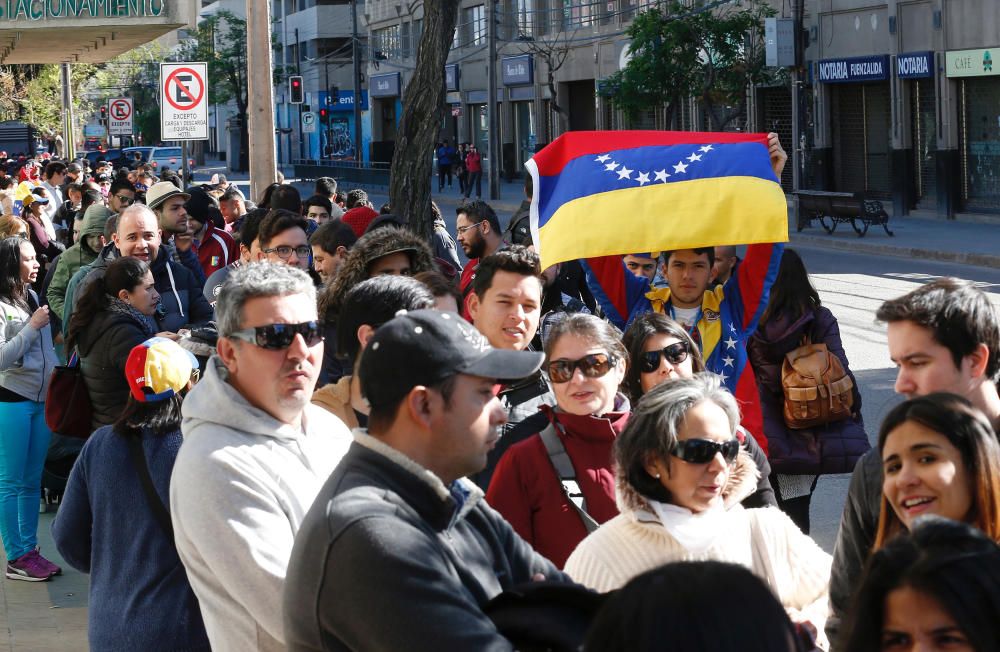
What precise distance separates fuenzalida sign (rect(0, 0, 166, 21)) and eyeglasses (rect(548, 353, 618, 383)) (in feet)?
44.7

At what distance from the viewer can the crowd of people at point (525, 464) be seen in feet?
8.28

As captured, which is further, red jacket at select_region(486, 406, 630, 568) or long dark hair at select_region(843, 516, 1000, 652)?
red jacket at select_region(486, 406, 630, 568)

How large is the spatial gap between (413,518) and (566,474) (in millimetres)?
1969

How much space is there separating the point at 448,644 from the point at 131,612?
7.12ft

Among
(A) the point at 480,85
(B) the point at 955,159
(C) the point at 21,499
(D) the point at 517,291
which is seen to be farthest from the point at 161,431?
(A) the point at 480,85

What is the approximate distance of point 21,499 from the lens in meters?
7.94

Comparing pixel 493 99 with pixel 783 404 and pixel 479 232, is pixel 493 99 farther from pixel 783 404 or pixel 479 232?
pixel 783 404

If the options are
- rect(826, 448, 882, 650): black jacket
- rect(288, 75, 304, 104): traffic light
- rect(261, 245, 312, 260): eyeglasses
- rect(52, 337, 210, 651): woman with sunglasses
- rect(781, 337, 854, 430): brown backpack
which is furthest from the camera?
rect(288, 75, 304, 104): traffic light

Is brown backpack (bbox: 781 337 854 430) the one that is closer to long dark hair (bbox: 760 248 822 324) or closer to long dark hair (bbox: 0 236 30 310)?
long dark hair (bbox: 760 248 822 324)

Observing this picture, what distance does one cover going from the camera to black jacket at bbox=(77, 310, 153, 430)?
266 inches

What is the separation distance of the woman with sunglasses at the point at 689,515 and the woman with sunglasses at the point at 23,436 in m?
4.83

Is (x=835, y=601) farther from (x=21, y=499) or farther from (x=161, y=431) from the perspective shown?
(x=21, y=499)

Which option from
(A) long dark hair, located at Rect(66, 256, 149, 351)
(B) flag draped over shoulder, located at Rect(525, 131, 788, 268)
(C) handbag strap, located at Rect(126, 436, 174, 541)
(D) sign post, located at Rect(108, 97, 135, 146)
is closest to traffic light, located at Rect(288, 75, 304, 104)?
(D) sign post, located at Rect(108, 97, 135, 146)

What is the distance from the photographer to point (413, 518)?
2.67 meters
